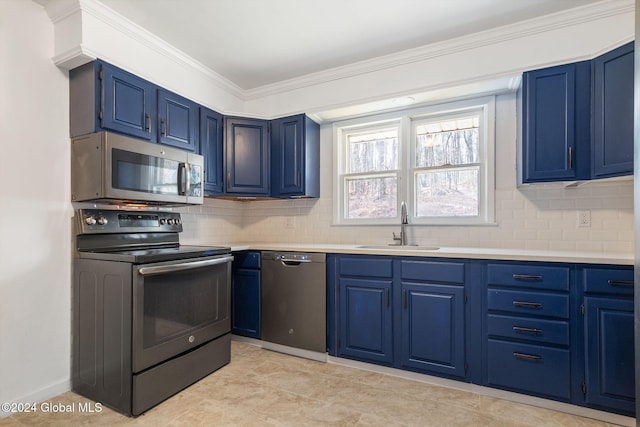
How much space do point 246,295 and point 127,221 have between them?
3.82ft

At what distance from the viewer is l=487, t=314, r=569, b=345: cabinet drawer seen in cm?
190

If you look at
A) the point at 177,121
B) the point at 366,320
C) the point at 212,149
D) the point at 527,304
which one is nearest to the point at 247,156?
the point at 212,149

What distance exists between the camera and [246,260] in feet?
9.56

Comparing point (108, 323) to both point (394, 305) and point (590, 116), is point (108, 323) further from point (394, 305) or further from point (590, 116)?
point (590, 116)

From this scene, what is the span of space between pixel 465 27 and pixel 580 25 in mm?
713

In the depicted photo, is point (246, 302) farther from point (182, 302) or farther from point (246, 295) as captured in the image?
point (182, 302)

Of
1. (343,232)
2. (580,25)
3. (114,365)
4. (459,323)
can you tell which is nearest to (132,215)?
(114,365)

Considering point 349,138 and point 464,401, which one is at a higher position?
point 349,138

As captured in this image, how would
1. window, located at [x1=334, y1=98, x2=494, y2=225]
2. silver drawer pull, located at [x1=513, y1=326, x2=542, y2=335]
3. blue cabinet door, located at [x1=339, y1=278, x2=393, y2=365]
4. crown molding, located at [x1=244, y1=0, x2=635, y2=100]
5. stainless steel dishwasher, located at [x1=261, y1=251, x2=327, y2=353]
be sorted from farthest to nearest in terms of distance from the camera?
window, located at [x1=334, y1=98, x2=494, y2=225] → stainless steel dishwasher, located at [x1=261, y1=251, x2=327, y2=353] → blue cabinet door, located at [x1=339, y1=278, x2=393, y2=365] → crown molding, located at [x1=244, y1=0, x2=635, y2=100] → silver drawer pull, located at [x1=513, y1=326, x2=542, y2=335]

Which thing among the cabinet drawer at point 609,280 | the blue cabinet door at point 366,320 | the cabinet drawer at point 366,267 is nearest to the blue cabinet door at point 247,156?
the cabinet drawer at point 366,267

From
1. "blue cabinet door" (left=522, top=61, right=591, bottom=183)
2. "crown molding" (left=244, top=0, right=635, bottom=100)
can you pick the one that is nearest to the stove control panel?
"crown molding" (left=244, top=0, right=635, bottom=100)

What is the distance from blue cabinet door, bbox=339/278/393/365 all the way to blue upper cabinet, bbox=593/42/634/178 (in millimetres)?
1565

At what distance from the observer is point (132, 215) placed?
238 cm

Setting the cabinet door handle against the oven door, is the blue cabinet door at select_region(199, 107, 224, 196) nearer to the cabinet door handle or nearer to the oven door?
the oven door
